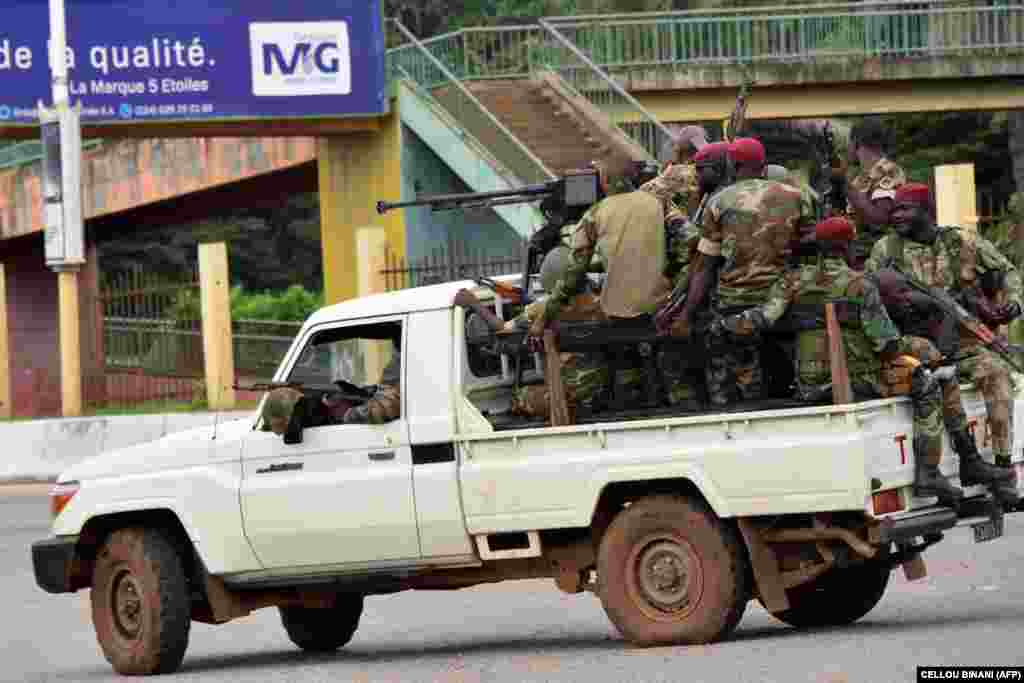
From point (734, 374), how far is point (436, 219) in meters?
20.3

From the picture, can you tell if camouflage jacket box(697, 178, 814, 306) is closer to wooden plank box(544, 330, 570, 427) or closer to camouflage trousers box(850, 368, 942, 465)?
camouflage trousers box(850, 368, 942, 465)

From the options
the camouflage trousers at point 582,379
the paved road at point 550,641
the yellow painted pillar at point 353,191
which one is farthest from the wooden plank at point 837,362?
the yellow painted pillar at point 353,191

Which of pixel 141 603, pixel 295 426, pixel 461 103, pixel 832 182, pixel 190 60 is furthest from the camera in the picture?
pixel 461 103

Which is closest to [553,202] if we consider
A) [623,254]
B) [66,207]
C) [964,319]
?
[623,254]

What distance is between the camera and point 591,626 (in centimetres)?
1220

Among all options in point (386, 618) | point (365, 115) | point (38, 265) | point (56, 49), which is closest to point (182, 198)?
point (38, 265)

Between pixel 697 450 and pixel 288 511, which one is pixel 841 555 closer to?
pixel 697 450

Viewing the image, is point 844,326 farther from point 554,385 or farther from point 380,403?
point 380,403

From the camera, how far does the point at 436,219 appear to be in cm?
3050

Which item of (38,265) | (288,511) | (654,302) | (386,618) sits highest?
(38,265)

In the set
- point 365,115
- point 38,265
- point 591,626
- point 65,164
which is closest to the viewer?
point 591,626

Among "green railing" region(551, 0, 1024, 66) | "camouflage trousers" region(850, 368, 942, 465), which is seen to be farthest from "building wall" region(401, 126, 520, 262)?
"camouflage trousers" region(850, 368, 942, 465)

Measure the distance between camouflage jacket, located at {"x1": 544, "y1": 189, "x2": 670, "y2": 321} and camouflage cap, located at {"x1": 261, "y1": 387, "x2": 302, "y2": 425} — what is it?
139cm

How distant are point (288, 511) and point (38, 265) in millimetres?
27838
